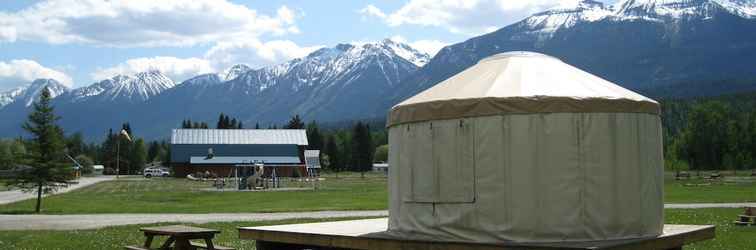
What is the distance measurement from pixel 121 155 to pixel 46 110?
314ft

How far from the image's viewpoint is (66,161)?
1078 inches

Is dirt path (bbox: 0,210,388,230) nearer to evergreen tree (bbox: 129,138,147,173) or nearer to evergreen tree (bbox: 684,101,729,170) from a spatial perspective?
evergreen tree (bbox: 684,101,729,170)

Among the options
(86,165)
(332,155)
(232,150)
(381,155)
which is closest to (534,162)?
(232,150)

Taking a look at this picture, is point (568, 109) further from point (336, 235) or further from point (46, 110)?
point (46, 110)

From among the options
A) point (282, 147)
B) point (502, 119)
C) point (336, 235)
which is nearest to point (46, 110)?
point (336, 235)

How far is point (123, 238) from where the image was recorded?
1567cm

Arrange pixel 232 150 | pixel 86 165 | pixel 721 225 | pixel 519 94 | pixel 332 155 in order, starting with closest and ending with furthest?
pixel 519 94 < pixel 721 225 < pixel 232 150 < pixel 86 165 < pixel 332 155

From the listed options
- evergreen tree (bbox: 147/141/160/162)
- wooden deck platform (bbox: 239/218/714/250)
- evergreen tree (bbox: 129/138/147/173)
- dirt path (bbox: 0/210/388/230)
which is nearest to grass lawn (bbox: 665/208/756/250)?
wooden deck platform (bbox: 239/218/714/250)

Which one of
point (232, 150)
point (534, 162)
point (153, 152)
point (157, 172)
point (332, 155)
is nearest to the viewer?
point (534, 162)

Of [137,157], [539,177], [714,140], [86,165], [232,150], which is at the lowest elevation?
[539,177]

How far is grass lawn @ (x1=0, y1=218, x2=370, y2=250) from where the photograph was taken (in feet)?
47.5

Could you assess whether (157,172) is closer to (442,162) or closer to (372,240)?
(372,240)

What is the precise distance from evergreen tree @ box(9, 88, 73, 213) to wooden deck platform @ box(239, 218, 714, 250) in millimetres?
16992

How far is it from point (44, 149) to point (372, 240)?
19.6m
